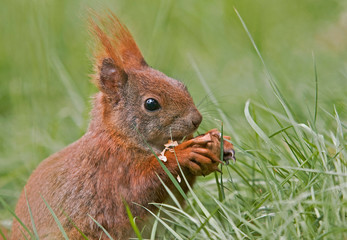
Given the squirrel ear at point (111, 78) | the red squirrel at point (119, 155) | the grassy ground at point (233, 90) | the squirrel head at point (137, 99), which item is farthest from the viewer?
the squirrel ear at point (111, 78)

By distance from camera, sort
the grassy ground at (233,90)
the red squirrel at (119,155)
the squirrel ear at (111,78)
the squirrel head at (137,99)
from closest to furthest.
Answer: the grassy ground at (233,90), the red squirrel at (119,155), the squirrel head at (137,99), the squirrel ear at (111,78)

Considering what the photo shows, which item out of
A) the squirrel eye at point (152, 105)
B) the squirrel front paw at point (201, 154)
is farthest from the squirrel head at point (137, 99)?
the squirrel front paw at point (201, 154)

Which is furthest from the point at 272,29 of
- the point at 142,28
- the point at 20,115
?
the point at 20,115

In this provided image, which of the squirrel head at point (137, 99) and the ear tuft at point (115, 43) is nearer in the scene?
the squirrel head at point (137, 99)

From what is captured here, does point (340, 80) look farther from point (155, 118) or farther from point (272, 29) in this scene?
point (272, 29)

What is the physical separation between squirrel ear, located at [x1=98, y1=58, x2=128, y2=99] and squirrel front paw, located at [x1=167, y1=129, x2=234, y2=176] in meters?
0.54

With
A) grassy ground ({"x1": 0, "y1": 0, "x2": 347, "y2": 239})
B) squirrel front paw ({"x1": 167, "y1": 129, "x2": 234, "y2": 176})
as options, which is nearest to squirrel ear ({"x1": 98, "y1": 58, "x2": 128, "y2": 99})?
grassy ground ({"x1": 0, "y1": 0, "x2": 347, "y2": 239})

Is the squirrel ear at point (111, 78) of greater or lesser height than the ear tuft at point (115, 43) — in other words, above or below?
below

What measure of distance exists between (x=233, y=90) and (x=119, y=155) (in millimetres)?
2349

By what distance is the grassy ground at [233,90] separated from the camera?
2619mm

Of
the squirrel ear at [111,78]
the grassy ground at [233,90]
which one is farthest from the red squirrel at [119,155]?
the grassy ground at [233,90]

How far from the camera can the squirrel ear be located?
3.11 metres

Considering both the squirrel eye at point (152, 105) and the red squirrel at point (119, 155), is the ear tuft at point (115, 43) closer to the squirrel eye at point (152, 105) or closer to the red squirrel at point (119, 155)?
the red squirrel at point (119, 155)

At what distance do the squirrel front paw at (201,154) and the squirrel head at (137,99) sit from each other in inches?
6.3
